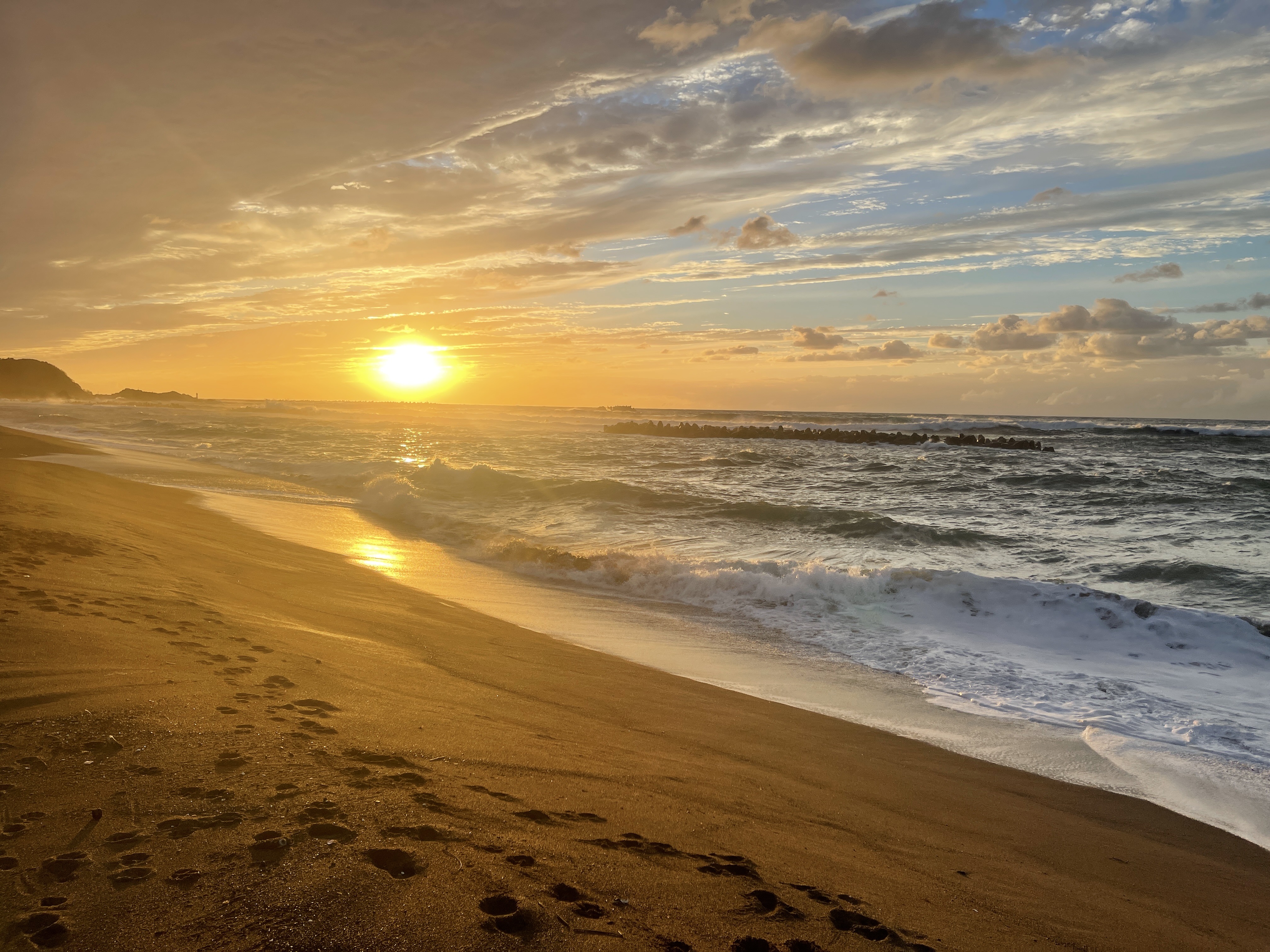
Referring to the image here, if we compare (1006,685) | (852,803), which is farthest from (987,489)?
(852,803)

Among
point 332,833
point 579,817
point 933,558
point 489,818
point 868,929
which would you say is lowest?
point 933,558

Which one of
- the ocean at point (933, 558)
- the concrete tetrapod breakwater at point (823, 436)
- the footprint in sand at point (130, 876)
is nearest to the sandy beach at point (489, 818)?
the footprint in sand at point (130, 876)

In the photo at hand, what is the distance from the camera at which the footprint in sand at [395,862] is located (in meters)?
2.62

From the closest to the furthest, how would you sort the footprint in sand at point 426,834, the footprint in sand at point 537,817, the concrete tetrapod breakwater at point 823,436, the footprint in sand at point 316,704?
the footprint in sand at point 426,834, the footprint in sand at point 537,817, the footprint in sand at point 316,704, the concrete tetrapod breakwater at point 823,436

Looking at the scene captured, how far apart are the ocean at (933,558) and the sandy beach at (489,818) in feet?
4.56

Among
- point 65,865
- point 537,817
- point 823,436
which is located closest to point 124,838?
point 65,865

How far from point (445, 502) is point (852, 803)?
16339mm

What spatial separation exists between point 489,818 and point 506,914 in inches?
27.3

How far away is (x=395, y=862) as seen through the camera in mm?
2686

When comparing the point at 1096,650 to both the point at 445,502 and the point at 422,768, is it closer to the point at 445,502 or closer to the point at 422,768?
the point at 422,768

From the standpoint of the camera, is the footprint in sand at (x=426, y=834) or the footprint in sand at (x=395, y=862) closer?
the footprint in sand at (x=395, y=862)

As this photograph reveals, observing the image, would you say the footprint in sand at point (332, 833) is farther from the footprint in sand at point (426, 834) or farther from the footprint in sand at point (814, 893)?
the footprint in sand at point (814, 893)

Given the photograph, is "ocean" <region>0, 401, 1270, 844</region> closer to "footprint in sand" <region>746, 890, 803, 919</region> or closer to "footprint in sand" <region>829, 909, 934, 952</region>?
"footprint in sand" <region>829, 909, 934, 952</region>

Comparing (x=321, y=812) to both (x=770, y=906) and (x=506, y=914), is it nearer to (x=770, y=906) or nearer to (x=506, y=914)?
(x=506, y=914)
